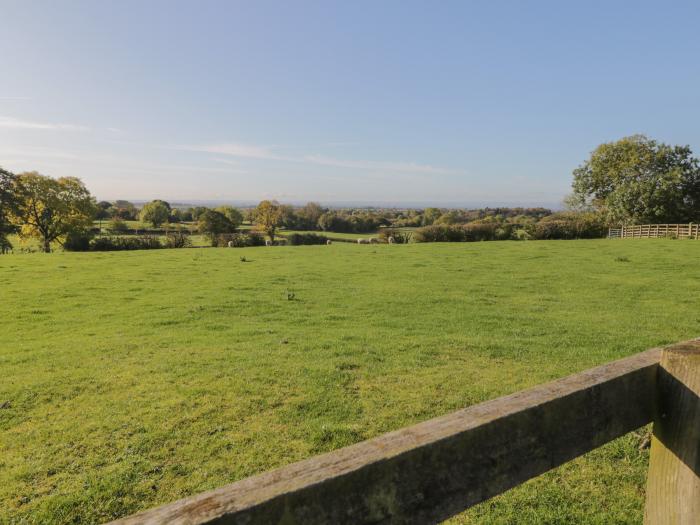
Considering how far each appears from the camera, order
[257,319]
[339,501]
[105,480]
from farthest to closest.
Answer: [257,319] → [105,480] → [339,501]

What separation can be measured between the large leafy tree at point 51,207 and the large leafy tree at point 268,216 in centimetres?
2505

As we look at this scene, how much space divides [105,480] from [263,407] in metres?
2.07

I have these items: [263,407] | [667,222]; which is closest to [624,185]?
[667,222]

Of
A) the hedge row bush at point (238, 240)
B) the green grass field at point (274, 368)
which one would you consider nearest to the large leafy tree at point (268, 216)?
the hedge row bush at point (238, 240)

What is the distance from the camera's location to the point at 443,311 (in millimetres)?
11547

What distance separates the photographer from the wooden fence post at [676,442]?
1.51 meters

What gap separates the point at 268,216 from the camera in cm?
6975

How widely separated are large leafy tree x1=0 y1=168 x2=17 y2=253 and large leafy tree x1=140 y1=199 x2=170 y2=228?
1545 inches

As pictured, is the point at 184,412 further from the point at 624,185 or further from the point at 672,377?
the point at 624,185

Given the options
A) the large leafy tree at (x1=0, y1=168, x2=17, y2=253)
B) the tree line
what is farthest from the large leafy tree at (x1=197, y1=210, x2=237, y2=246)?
the large leafy tree at (x1=0, y1=168, x2=17, y2=253)

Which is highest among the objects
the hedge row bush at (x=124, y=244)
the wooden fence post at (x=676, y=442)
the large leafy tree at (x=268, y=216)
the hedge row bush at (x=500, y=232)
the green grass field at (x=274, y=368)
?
the large leafy tree at (x=268, y=216)

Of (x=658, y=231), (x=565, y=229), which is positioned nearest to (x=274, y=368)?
(x=565, y=229)

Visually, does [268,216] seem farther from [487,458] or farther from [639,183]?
[487,458]

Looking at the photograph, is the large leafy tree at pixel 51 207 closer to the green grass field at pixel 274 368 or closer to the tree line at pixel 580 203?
the tree line at pixel 580 203
